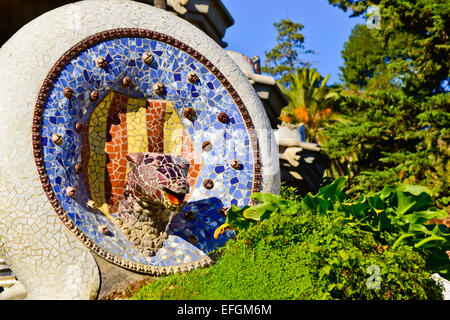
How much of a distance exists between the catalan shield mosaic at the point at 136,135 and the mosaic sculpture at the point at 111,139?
0.01 metres

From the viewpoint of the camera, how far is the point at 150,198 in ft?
16.5

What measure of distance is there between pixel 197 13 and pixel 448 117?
511 cm

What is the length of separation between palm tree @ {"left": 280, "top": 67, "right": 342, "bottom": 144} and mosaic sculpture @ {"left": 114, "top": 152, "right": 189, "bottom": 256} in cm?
1381

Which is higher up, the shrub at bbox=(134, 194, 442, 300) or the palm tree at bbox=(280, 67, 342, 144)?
the palm tree at bbox=(280, 67, 342, 144)

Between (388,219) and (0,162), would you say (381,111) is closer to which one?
(388,219)

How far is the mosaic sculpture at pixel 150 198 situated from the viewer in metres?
4.88

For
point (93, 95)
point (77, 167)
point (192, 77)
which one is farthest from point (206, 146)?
point (77, 167)

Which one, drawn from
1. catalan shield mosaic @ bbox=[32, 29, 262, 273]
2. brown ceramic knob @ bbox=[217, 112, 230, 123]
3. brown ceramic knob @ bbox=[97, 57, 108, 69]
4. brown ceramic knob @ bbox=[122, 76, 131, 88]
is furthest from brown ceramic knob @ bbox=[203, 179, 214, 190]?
brown ceramic knob @ bbox=[97, 57, 108, 69]

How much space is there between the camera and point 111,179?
534 centimetres

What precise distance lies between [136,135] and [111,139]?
0.26 meters

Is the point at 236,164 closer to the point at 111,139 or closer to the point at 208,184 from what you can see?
the point at 208,184

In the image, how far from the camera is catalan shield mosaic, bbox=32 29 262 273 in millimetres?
4809

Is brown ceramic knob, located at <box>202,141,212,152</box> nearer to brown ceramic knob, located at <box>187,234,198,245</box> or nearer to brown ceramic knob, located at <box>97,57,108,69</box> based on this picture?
brown ceramic knob, located at <box>187,234,198,245</box>

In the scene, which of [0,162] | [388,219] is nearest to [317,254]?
[388,219]
